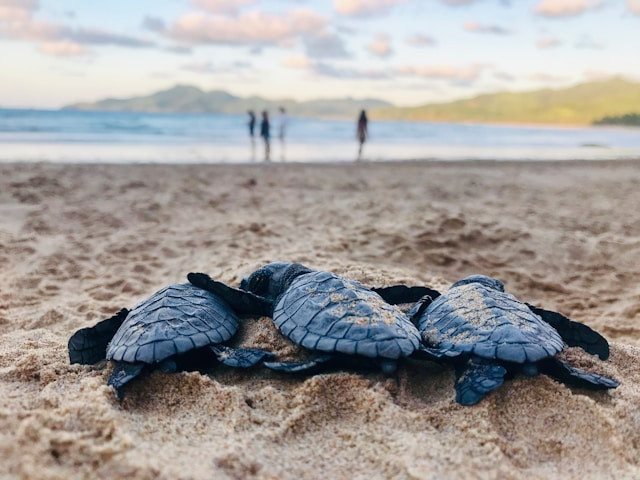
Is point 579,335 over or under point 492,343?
under

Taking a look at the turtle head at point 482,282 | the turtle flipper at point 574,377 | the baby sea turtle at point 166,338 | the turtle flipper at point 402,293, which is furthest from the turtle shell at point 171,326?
the turtle flipper at point 574,377

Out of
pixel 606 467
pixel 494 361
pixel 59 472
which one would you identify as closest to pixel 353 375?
pixel 494 361

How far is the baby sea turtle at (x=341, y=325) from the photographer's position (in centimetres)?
252

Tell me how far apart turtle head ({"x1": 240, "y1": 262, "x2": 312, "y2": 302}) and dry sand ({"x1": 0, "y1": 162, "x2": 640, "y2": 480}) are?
14.8 inches

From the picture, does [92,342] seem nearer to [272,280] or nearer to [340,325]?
[272,280]

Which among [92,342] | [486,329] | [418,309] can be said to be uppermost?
[486,329]

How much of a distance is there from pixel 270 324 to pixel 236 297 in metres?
0.29

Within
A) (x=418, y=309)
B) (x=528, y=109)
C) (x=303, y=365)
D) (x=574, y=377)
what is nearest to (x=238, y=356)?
(x=303, y=365)

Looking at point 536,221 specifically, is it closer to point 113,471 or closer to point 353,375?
point 353,375

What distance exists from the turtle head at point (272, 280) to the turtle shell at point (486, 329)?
0.98 meters

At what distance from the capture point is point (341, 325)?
8.59 ft

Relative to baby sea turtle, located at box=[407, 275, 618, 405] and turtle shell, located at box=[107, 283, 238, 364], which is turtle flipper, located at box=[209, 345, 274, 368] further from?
baby sea turtle, located at box=[407, 275, 618, 405]

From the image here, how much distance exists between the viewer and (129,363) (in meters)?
2.60

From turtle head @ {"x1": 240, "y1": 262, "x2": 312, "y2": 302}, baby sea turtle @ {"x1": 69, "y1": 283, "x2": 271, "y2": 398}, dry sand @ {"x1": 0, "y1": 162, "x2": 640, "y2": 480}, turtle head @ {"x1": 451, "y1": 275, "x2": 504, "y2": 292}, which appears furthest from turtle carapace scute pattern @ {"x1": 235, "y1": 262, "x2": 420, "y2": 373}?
turtle head @ {"x1": 451, "y1": 275, "x2": 504, "y2": 292}
